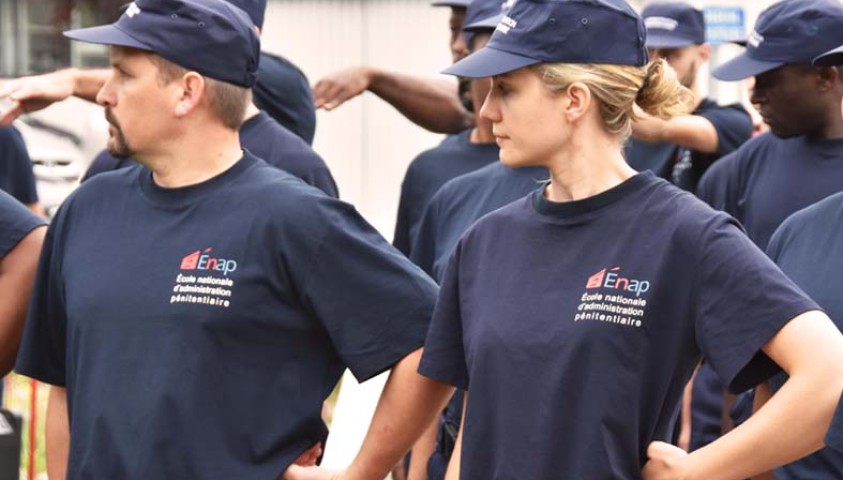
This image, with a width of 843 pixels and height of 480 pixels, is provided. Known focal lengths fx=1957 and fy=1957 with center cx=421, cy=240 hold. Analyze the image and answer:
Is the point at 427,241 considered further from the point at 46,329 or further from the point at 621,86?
the point at 621,86

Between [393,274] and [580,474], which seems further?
[393,274]

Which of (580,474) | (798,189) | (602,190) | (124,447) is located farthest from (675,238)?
(798,189)

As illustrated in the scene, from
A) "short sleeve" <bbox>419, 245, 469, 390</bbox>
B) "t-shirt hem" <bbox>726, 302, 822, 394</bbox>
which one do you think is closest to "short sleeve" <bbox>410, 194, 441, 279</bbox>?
"short sleeve" <bbox>419, 245, 469, 390</bbox>

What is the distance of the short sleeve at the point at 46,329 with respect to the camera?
4.82 m

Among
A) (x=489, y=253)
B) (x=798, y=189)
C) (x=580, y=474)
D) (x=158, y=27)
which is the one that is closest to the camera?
(x=580, y=474)

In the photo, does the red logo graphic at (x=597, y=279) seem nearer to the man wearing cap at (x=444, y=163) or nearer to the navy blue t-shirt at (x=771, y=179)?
the navy blue t-shirt at (x=771, y=179)

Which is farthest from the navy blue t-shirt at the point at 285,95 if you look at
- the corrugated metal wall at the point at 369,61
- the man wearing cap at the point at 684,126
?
the corrugated metal wall at the point at 369,61

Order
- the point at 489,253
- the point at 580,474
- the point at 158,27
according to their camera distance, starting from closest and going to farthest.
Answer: the point at 580,474
the point at 489,253
the point at 158,27

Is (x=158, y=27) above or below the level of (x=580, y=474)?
above

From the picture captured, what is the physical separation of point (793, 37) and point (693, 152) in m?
0.98

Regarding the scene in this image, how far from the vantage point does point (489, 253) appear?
4359 millimetres

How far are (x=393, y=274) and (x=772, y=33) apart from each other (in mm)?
2303

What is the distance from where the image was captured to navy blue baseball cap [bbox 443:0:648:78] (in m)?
4.27

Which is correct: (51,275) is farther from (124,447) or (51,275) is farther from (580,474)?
(580,474)
